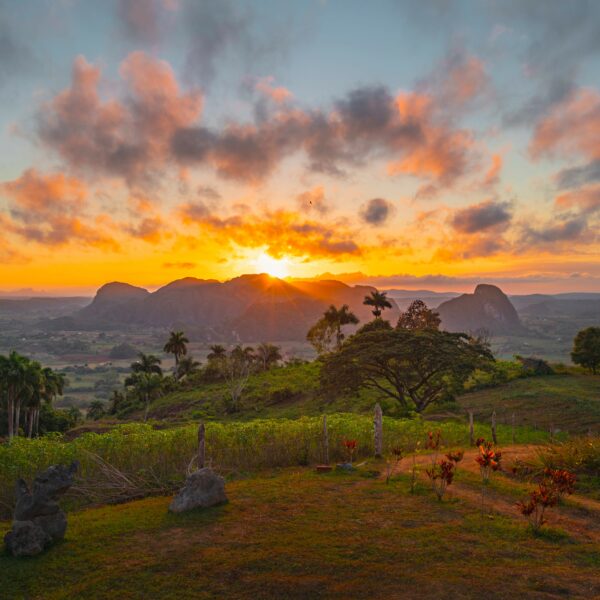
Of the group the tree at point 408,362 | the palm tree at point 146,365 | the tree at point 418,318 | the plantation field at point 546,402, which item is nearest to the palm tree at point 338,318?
the tree at point 418,318

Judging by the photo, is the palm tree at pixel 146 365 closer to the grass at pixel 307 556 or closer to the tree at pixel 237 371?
the tree at pixel 237 371

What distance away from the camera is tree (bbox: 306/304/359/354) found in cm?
7150

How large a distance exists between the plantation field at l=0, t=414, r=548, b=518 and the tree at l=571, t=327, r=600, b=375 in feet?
104

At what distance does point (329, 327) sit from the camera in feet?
241

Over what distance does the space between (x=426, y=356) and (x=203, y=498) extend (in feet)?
74.9

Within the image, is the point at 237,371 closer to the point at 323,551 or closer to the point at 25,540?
the point at 25,540

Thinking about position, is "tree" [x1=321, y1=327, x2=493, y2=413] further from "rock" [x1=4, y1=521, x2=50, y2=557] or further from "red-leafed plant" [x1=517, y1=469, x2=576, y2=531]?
"rock" [x1=4, y1=521, x2=50, y2=557]

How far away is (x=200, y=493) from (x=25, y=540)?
4.01 metres

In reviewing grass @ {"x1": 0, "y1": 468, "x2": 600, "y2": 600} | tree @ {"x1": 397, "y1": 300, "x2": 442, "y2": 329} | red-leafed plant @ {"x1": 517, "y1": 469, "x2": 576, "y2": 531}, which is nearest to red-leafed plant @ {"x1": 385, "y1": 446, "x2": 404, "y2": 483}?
grass @ {"x1": 0, "y1": 468, "x2": 600, "y2": 600}

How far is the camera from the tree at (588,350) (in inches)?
1741

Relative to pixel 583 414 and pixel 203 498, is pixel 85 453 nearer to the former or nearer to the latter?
pixel 203 498

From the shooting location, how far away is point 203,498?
38.1ft

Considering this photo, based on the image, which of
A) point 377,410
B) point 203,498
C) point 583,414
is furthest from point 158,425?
point 583,414

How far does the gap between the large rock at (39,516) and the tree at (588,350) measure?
49349 millimetres
